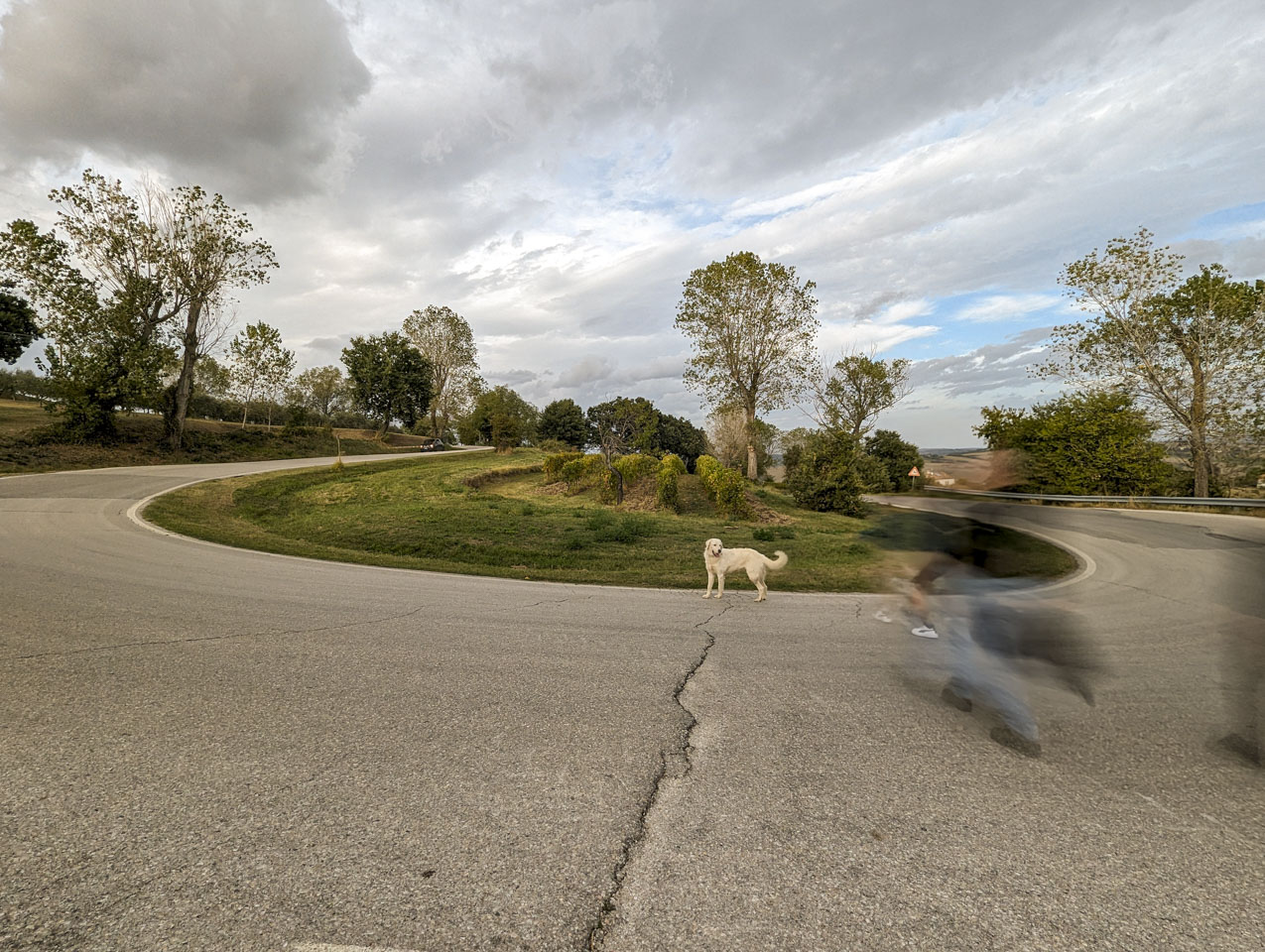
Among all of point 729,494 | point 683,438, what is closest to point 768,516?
point 729,494

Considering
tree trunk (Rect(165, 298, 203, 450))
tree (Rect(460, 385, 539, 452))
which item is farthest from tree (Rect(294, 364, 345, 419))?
tree trunk (Rect(165, 298, 203, 450))

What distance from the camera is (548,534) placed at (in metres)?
13.7

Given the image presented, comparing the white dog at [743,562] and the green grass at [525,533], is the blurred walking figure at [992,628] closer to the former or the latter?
the green grass at [525,533]

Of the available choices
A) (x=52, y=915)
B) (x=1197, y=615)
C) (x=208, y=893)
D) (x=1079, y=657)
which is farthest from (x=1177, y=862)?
(x=1197, y=615)

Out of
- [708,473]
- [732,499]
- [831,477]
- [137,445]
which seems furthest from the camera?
[137,445]

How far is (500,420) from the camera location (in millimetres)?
49062

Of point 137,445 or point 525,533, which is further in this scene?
point 137,445

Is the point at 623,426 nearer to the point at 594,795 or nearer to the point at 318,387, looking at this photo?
the point at 594,795

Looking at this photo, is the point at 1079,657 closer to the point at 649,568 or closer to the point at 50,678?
the point at 649,568

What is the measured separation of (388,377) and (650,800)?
188ft

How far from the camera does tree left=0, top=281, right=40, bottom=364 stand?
38.3 meters

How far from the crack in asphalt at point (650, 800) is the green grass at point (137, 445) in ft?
110

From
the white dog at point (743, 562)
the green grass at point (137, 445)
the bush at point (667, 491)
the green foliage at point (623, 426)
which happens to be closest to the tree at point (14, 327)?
the green grass at point (137, 445)

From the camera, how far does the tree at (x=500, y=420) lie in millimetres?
49719
